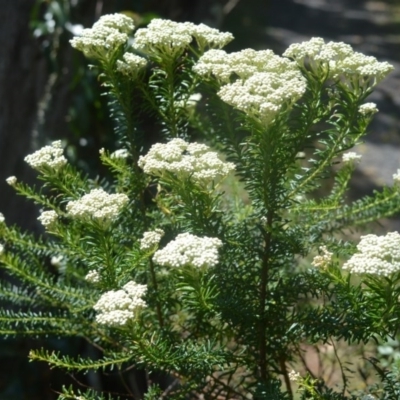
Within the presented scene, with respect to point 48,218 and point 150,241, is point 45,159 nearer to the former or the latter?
point 48,218

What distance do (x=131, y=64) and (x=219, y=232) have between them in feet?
0.85

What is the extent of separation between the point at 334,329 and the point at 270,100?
285mm

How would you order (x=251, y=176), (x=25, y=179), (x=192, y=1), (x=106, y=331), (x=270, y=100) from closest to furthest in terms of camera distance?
1. (x=270, y=100)
2. (x=251, y=176)
3. (x=106, y=331)
4. (x=25, y=179)
5. (x=192, y=1)

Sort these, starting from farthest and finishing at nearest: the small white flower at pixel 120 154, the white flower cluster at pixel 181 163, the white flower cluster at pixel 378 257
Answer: the small white flower at pixel 120 154 → the white flower cluster at pixel 181 163 → the white flower cluster at pixel 378 257

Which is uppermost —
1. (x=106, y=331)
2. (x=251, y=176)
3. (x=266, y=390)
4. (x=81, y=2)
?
(x=81, y=2)

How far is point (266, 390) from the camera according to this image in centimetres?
91

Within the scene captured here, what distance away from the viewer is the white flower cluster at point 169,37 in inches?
37.6

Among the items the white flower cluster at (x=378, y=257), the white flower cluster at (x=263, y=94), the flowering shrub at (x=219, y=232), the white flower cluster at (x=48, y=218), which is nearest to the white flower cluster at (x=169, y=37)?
the flowering shrub at (x=219, y=232)

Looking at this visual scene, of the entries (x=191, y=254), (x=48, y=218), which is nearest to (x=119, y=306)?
(x=191, y=254)

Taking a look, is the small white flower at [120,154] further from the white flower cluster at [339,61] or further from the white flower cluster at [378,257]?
the white flower cluster at [378,257]

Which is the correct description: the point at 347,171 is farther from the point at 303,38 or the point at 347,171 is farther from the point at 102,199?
the point at 303,38

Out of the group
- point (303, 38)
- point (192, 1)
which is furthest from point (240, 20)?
point (192, 1)

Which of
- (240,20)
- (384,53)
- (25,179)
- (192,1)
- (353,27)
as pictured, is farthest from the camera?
(353,27)

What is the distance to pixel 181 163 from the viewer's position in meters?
0.85
